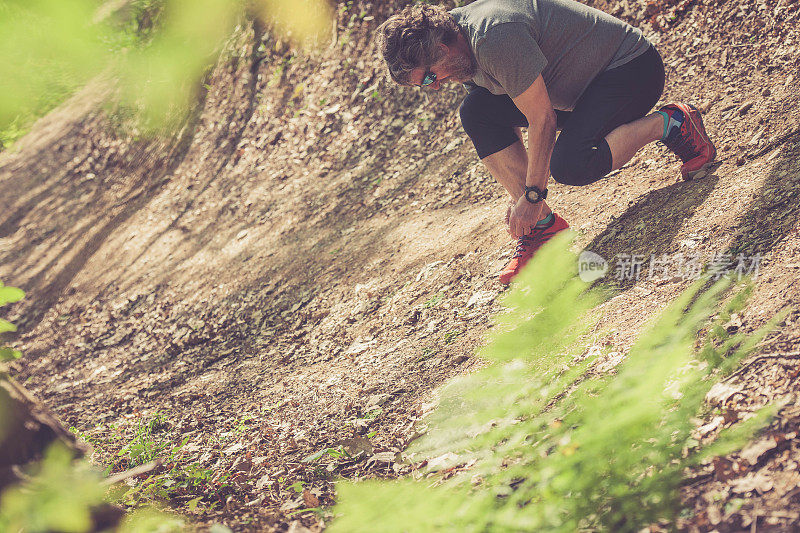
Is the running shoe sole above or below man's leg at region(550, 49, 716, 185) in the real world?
below

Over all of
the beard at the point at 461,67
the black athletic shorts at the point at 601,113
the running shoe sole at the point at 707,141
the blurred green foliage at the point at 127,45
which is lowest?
the running shoe sole at the point at 707,141

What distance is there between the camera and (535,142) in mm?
2629

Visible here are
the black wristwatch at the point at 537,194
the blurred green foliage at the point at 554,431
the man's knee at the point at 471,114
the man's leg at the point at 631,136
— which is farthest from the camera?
the man's knee at the point at 471,114

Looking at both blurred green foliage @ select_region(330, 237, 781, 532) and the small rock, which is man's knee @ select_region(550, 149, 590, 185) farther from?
blurred green foliage @ select_region(330, 237, 781, 532)

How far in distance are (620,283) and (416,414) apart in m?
1.11

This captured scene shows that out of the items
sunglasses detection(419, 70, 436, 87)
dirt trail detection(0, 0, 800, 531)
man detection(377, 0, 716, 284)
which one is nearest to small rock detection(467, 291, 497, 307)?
dirt trail detection(0, 0, 800, 531)

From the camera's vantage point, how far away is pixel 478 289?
10.5ft

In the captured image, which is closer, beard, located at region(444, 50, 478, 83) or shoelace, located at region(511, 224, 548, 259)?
beard, located at region(444, 50, 478, 83)

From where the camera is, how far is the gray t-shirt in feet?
7.96

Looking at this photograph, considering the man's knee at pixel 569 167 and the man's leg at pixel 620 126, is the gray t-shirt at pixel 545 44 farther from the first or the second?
the man's knee at pixel 569 167

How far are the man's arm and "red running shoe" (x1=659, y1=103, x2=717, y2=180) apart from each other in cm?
76

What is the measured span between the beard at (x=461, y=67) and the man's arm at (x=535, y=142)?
26 centimetres

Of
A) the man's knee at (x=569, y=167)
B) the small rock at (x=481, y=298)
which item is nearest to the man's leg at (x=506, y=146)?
the small rock at (x=481, y=298)

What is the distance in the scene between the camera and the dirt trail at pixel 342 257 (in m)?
2.26
